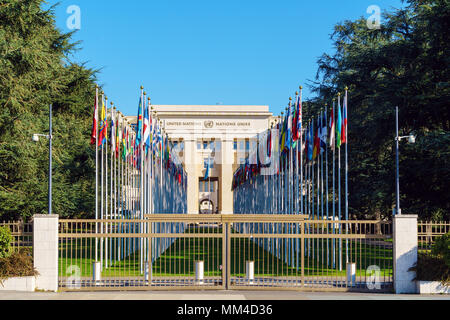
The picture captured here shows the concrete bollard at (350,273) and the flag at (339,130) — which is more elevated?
the flag at (339,130)

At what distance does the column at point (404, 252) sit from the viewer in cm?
1729

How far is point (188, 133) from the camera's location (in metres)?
91.5

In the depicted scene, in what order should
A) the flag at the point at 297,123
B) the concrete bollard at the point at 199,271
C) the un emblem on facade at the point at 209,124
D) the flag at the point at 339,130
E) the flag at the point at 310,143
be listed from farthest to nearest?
the un emblem on facade at the point at 209,124
the flag at the point at 310,143
the flag at the point at 297,123
the flag at the point at 339,130
the concrete bollard at the point at 199,271

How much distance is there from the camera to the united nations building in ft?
297

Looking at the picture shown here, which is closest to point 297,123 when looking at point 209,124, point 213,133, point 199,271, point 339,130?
point 339,130

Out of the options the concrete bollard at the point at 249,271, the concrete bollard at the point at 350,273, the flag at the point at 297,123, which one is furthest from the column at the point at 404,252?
the flag at the point at 297,123

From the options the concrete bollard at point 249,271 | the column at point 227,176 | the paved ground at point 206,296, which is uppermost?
the column at point 227,176

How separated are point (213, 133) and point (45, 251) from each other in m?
75.0

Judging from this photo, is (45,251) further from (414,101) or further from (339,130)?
(414,101)

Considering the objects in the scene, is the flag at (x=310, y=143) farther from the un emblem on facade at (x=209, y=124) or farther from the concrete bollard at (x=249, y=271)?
the un emblem on facade at (x=209, y=124)

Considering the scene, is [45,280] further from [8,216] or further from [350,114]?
[350,114]

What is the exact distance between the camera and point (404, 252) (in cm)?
1744

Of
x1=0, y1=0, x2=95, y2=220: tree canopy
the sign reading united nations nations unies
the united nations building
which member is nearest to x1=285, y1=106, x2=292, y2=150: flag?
x1=0, y1=0, x2=95, y2=220: tree canopy

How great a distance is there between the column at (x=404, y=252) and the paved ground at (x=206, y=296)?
0.75 meters
